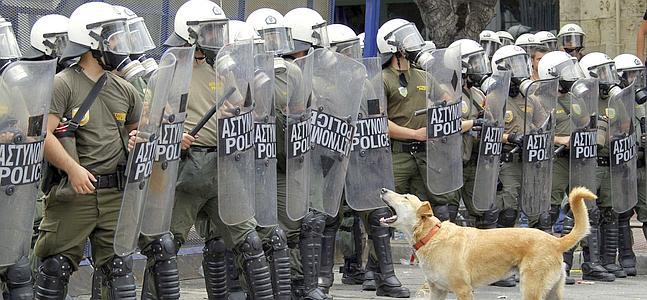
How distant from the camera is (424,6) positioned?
557 inches

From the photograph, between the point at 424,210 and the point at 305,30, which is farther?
the point at 305,30

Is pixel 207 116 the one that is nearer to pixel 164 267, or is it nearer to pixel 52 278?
pixel 164 267

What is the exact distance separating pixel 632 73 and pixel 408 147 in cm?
244

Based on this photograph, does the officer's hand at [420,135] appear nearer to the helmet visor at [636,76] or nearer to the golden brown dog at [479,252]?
the golden brown dog at [479,252]

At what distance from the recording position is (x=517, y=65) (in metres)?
10.3

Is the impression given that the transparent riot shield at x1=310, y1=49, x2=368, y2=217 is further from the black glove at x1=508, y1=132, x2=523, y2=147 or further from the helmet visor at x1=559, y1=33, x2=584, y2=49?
the helmet visor at x1=559, y1=33, x2=584, y2=49

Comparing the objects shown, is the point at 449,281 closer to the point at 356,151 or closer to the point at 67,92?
the point at 356,151

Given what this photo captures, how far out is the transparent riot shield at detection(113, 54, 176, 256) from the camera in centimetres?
649

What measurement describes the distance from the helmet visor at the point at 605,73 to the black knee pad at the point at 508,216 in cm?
129

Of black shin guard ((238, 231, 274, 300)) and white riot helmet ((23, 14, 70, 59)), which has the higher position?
white riot helmet ((23, 14, 70, 59))

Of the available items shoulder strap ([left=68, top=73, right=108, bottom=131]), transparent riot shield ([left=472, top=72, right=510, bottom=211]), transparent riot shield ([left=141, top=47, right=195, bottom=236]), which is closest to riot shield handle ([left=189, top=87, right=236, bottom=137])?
transparent riot shield ([left=141, top=47, right=195, bottom=236])

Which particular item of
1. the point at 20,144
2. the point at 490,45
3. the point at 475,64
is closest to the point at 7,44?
the point at 20,144

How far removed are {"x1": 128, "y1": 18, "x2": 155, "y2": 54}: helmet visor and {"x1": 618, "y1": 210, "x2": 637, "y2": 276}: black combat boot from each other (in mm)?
5529

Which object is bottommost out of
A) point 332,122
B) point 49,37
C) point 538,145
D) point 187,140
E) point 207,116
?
point 538,145
